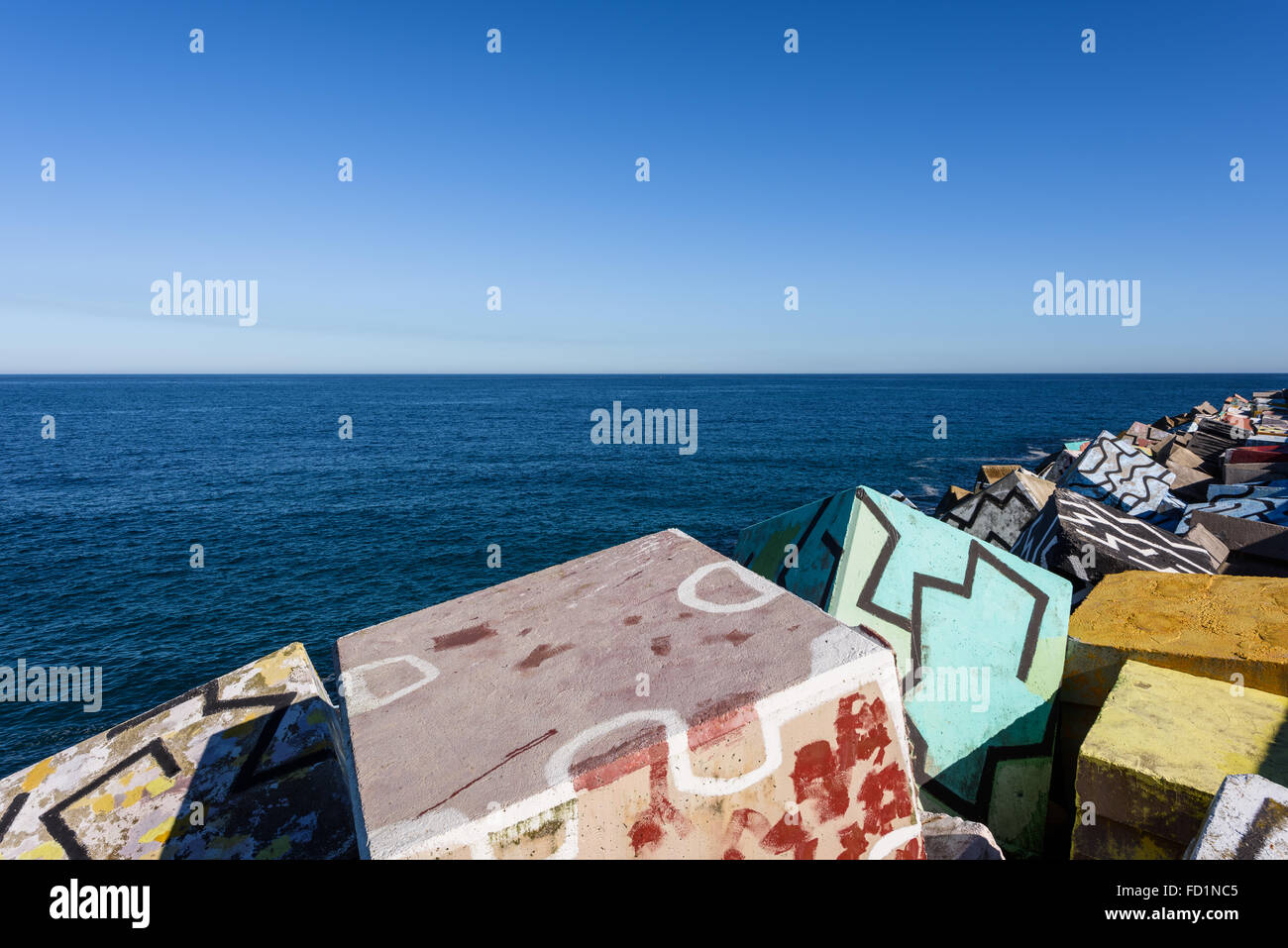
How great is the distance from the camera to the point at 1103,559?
8484 millimetres

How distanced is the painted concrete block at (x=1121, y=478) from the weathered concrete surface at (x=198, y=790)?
20.4 metres

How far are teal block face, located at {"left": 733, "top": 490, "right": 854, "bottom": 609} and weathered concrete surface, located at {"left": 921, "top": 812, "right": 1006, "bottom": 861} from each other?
212cm

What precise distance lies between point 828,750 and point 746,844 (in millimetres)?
519

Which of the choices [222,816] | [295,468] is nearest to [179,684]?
[222,816]

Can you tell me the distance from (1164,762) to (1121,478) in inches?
746

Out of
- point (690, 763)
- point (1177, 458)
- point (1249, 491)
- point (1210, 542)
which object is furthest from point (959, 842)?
point (1177, 458)

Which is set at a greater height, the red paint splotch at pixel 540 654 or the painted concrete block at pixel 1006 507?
the red paint splotch at pixel 540 654

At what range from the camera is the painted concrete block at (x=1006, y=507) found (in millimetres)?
14641

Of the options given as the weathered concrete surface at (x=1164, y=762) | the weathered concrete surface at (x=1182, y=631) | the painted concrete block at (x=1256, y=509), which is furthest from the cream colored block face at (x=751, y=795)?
the painted concrete block at (x=1256, y=509)

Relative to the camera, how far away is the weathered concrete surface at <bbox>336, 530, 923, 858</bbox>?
2.33 m

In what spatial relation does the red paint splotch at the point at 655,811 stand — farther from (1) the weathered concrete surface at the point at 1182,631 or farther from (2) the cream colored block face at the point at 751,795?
(1) the weathered concrete surface at the point at 1182,631

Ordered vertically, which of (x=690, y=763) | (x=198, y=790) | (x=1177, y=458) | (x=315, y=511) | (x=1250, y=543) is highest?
(x=1177, y=458)

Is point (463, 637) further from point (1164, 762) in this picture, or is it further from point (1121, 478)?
point (1121, 478)

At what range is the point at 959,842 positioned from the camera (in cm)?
351
